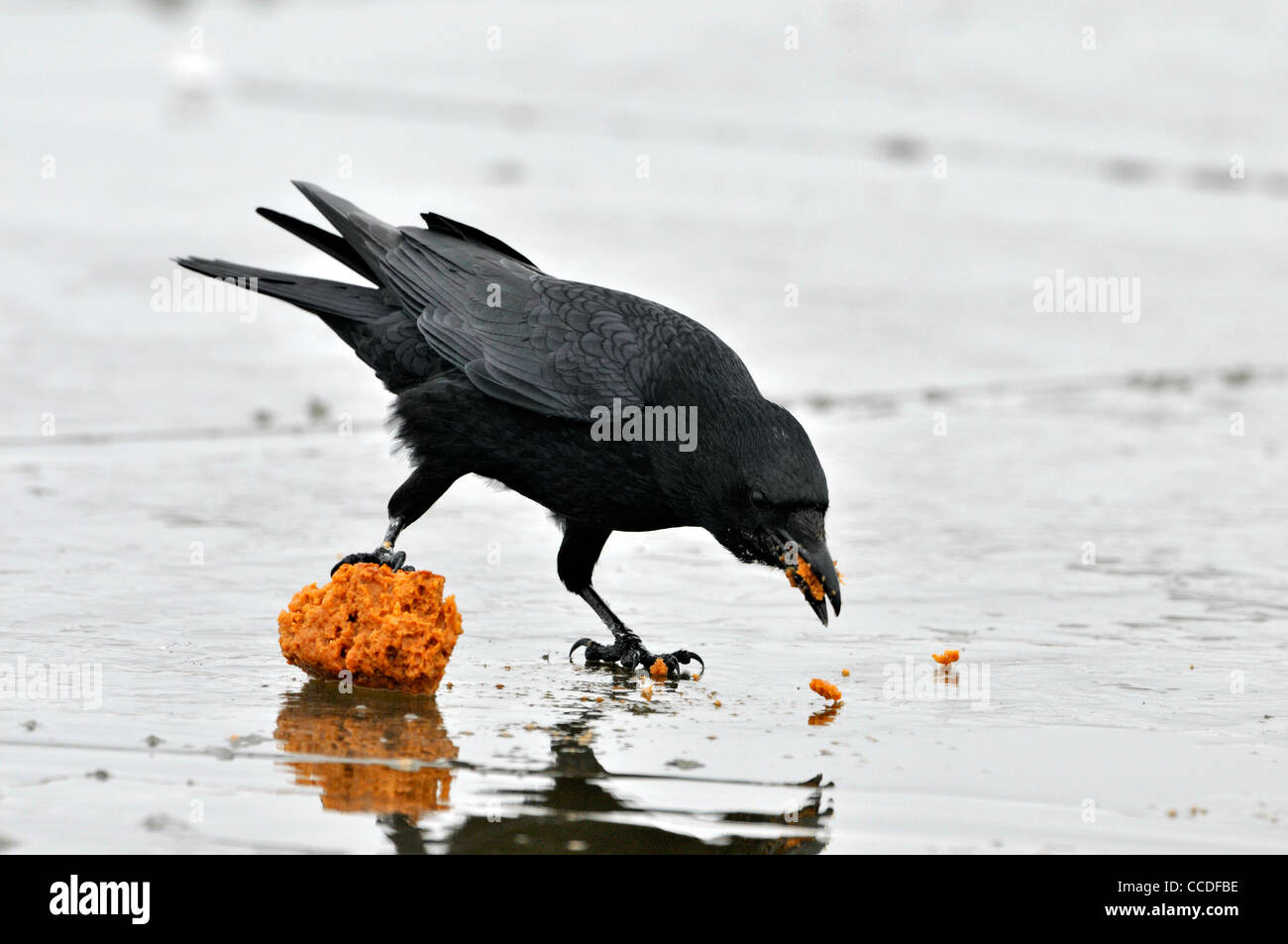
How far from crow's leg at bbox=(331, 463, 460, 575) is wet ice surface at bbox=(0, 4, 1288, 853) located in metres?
0.32

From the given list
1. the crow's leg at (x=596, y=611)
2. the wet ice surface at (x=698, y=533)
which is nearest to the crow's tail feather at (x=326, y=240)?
the wet ice surface at (x=698, y=533)

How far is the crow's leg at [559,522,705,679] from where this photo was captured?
452 cm

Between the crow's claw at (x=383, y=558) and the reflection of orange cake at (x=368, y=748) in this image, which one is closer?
the reflection of orange cake at (x=368, y=748)

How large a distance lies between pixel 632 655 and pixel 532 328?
0.96 m

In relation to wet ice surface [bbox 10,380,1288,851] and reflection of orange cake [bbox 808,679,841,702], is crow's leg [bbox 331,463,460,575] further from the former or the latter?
reflection of orange cake [bbox 808,679,841,702]

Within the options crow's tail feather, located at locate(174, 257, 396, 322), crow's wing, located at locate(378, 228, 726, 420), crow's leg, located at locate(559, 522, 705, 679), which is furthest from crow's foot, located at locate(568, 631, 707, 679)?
crow's tail feather, located at locate(174, 257, 396, 322)

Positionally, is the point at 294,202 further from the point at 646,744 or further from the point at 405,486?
the point at 646,744

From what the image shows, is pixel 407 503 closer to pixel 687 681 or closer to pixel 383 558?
pixel 383 558

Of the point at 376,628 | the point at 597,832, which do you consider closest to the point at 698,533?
the point at 376,628

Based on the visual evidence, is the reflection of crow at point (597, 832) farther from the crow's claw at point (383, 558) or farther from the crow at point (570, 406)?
the crow's claw at point (383, 558)

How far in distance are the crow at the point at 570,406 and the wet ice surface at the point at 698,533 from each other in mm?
388

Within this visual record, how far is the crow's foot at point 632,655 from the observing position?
4.47 meters

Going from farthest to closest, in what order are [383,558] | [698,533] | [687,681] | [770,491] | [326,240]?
[698,533] → [326,240] → [383,558] → [687,681] → [770,491]

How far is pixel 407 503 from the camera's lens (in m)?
4.78
